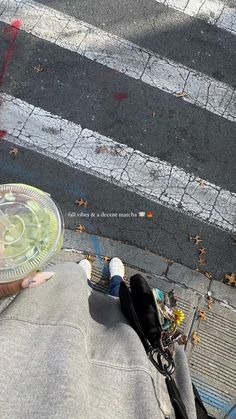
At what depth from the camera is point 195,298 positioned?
181 inches

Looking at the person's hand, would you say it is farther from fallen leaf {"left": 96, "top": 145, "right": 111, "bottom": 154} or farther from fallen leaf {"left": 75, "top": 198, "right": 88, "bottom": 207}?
fallen leaf {"left": 96, "top": 145, "right": 111, "bottom": 154}

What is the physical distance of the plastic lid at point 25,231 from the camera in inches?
81.7

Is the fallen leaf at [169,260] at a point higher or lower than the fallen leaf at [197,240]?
lower

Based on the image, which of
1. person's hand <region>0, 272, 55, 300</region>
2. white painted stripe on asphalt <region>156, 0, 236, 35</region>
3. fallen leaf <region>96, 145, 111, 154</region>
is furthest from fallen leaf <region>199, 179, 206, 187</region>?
person's hand <region>0, 272, 55, 300</region>

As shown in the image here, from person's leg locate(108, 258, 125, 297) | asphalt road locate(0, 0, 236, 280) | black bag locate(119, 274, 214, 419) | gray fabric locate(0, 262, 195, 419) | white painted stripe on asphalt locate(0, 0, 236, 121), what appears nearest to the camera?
gray fabric locate(0, 262, 195, 419)

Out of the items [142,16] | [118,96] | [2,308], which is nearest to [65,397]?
[2,308]

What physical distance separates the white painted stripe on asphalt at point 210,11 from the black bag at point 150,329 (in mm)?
4225

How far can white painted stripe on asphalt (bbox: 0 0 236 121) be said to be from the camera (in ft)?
17.8

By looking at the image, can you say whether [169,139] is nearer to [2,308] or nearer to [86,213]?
[86,213]

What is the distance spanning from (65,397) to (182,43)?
4990 millimetres

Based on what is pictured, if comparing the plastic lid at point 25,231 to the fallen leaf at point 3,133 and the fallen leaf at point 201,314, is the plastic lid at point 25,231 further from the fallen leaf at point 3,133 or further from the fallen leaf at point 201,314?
the fallen leaf at point 3,133

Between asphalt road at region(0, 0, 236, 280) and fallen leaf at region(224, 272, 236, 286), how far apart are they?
0.04m

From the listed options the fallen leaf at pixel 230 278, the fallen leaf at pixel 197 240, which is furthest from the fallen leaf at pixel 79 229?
the fallen leaf at pixel 230 278

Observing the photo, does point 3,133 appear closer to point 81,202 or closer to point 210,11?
point 81,202
